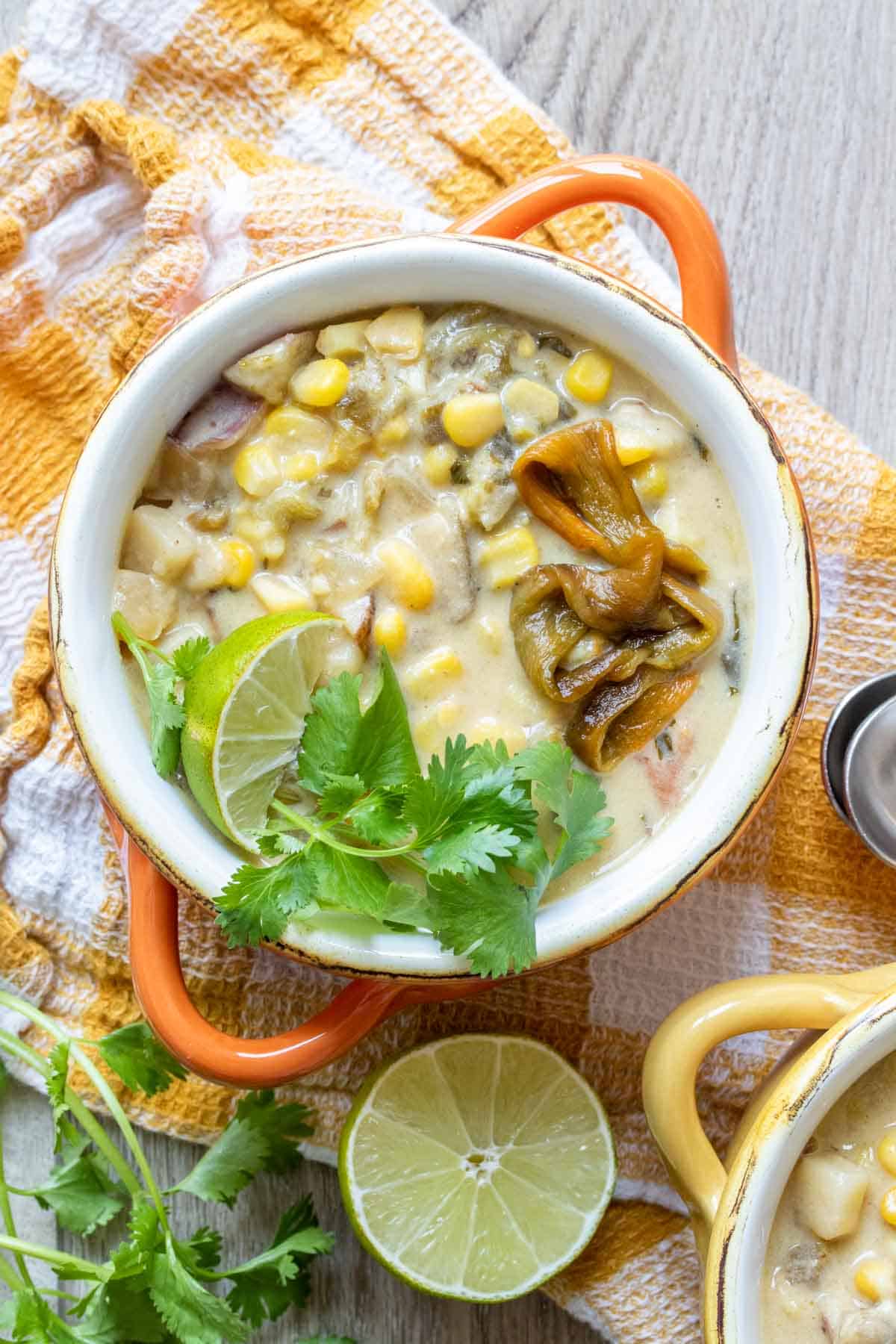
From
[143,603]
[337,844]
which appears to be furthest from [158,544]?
[337,844]

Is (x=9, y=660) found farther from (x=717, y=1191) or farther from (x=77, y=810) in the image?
(x=717, y=1191)

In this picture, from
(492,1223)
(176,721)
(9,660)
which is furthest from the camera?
(9,660)

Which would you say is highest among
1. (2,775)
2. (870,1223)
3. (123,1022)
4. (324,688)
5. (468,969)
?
(324,688)

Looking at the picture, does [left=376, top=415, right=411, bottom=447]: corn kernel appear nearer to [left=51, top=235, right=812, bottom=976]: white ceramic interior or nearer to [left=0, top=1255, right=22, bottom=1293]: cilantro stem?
[left=51, top=235, right=812, bottom=976]: white ceramic interior

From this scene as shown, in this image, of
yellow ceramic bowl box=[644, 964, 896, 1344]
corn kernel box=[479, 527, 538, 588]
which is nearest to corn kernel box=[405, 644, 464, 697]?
corn kernel box=[479, 527, 538, 588]

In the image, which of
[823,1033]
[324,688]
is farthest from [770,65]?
[823,1033]

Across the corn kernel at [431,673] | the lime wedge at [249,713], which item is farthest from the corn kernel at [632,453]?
the lime wedge at [249,713]
